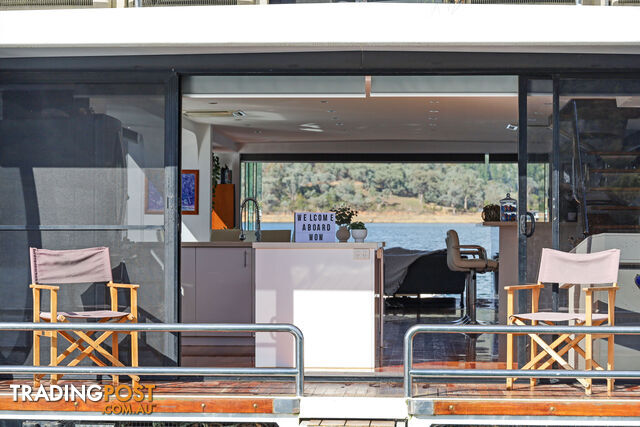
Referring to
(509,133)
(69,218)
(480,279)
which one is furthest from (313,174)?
(69,218)

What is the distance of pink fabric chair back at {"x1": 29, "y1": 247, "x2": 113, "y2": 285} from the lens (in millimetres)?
5809

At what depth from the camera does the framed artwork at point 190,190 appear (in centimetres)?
1113

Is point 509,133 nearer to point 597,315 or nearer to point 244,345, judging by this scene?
point 244,345

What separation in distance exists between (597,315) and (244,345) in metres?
3.51

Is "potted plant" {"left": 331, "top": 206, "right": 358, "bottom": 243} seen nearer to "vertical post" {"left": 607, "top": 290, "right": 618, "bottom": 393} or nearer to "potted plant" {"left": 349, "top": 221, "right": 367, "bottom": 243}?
"potted plant" {"left": 349, "top": 221, "right": 367, "bottom": 243}

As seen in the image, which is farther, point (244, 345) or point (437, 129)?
point (437, 129)

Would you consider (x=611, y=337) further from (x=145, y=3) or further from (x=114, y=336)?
(x=145, y=3)

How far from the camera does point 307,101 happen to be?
863 centimetres

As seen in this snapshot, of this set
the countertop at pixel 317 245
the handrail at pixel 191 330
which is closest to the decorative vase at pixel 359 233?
the countertop at pixel 317 245

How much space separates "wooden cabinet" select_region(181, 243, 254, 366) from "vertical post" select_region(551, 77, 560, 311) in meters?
3.08

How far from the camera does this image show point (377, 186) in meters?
39.5

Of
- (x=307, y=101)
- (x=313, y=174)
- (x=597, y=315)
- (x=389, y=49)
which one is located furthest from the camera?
(x=313, y=174)

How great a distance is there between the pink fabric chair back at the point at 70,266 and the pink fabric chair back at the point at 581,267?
3006 millimetres

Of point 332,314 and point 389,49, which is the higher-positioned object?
point 389,49
